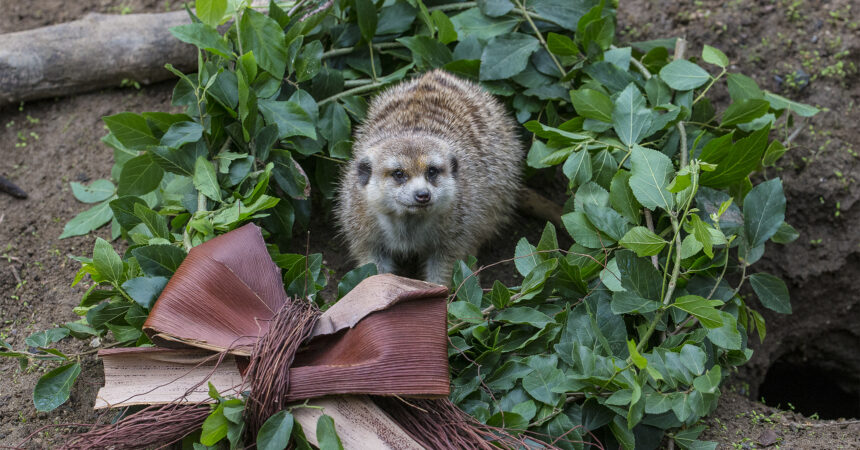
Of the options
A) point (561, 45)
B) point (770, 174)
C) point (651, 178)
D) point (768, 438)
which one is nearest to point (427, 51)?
A: point (561, 45)

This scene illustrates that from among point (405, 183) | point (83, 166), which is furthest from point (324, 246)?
point (83, 166)

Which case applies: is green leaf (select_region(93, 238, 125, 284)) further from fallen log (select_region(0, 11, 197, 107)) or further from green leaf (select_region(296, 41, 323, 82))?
fallen log (select_region(0, 11, 197, 107))

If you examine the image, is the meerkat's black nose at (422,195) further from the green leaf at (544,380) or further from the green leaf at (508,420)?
the green leaf at (508,420)

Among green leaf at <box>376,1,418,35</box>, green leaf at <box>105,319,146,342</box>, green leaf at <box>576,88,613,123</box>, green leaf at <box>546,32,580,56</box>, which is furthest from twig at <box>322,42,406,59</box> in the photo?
green leaf at <box>105,319,146,342</box>

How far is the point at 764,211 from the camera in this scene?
116 inches

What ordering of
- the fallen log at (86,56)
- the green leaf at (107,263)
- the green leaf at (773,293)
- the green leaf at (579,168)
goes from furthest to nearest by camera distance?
1. the fallen log at (86,56)
2. the green leaf at (579,168)
3. the green leaf at (773,293)
4. the green leaf at (107,263)

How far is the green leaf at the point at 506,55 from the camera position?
3697 mm

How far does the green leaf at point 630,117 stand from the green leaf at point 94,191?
2.59 metres

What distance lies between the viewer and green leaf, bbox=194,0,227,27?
3.25 m

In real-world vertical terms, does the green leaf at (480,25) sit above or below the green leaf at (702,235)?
above

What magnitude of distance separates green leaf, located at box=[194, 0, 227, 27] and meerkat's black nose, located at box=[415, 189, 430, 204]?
4.11 ft

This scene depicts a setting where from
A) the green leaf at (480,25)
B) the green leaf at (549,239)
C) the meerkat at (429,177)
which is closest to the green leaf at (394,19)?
the green leaf at (480,25)

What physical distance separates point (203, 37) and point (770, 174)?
3.13 metres

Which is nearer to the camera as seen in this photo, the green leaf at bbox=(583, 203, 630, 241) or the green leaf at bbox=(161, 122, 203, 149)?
the green leaf at bbox=(583, 203, 630, 241)
